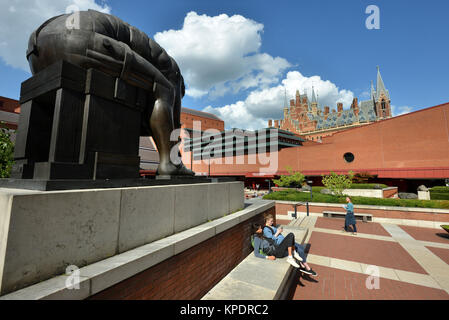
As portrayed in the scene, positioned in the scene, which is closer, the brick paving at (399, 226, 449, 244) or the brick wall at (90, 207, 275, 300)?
the brick wall at (90, 207, 275, 300)

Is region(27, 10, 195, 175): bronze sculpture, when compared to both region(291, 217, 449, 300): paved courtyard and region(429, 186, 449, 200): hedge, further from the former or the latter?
region(429, 186, 449, 200): hedge

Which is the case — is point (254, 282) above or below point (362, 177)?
below

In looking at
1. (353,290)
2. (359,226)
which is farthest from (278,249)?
(359,226)

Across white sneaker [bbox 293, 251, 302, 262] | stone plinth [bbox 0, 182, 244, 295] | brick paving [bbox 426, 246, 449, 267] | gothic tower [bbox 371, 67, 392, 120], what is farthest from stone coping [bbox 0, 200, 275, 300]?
gothic tower [bbox 371, 67, 392, 120]

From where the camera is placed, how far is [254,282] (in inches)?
159

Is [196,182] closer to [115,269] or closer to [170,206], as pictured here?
[170,206]

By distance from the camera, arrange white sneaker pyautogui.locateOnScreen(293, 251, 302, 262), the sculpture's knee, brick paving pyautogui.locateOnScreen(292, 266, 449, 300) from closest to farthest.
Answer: the sculpture's knee, brick paving pyautogui.locateOnScreen(292, 266, 449, 300), white sneaker pyautogui.locateOnScreen(293, 251, 302, 262)

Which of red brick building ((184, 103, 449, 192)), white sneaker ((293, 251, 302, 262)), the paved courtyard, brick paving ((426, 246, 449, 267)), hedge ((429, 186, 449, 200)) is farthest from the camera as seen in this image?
red brick building ((184, 103, 449, 192))

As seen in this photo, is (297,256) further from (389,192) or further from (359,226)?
(389,192)

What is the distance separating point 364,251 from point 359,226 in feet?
16.5

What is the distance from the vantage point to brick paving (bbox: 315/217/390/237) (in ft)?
34.8

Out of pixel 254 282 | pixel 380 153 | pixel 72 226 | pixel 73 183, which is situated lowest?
pixel 254 282

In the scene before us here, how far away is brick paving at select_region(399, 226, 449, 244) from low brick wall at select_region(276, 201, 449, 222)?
0.97 metres

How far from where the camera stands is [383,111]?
7938 centimetres
